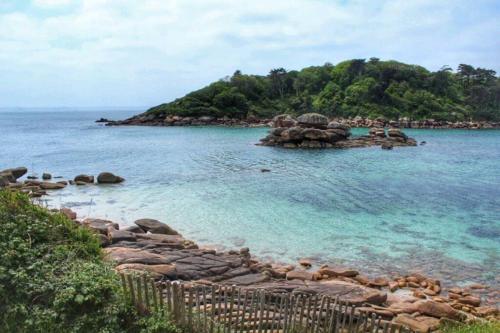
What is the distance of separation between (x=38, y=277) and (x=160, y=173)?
1138 inches

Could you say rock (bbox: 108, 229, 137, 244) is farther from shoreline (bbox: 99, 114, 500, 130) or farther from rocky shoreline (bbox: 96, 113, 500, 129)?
rocky shoreline (bbox: 96, 113, 500, 129)

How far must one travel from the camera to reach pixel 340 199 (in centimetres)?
2706

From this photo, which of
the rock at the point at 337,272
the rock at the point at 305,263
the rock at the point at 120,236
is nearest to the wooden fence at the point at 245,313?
the rock at the point at 337,272

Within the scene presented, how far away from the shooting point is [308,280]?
14031mm

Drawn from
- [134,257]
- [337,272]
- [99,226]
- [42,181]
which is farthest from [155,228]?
[42,181]

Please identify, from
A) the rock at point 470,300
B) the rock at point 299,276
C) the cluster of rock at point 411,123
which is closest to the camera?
the rock at point 470,300

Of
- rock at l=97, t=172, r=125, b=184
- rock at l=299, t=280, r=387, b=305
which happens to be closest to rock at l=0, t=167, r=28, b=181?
rock at l=97, t=172, r=125, b=184

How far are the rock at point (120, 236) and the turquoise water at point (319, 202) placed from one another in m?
3.31

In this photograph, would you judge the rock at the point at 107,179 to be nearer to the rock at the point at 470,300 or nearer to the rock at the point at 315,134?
the rock at the point at 470,300

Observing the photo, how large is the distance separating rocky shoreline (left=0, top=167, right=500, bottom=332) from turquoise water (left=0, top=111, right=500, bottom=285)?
1237mm

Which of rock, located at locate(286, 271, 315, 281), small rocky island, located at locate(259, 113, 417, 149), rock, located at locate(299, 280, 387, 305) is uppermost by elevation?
small rocky island, located at locate(259, 113, 417, 149)

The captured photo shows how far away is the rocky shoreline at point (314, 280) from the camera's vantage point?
39.2 ft

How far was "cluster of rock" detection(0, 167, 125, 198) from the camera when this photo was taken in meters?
29.4

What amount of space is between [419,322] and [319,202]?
595 inches
